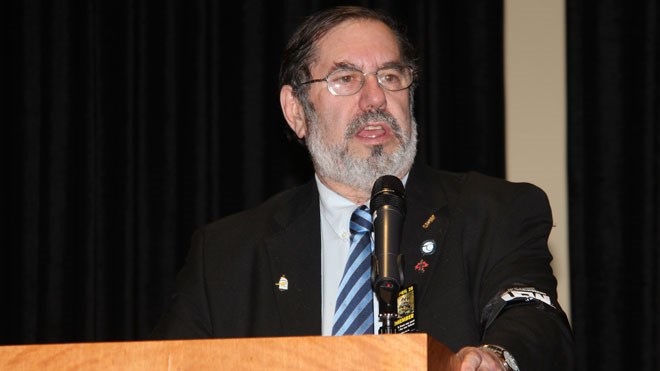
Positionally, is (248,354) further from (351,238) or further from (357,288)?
(351,238)

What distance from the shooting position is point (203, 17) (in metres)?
4.98

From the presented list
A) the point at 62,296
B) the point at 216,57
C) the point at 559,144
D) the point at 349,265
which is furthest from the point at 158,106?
the point at 349,265

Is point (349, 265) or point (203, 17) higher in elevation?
point (203, 17)

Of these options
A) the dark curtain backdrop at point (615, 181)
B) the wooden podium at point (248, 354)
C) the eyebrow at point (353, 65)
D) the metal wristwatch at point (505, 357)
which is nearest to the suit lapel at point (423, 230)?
the eyebrow at point (353, 65)

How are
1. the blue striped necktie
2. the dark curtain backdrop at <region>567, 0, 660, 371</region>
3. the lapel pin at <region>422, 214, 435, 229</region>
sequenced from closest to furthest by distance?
the blue striped necktie < the lapel pin at <region>422, 214, 435, 229</region> < the dark curtain backdrop at <region>567, 0, 660, 371</region>

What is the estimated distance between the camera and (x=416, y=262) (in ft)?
9.68

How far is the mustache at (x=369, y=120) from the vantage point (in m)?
3.21

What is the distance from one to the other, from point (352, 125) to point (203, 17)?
194 cm

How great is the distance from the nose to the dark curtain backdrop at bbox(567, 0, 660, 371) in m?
1.64

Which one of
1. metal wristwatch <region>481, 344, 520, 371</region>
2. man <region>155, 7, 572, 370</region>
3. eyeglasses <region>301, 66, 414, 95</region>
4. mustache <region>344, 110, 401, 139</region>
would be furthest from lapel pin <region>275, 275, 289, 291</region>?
metal wristwatch <region>481, 344, 520, 371</region>

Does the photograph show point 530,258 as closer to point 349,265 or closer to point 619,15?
point 349,265

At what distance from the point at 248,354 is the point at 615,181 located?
3.11 metres

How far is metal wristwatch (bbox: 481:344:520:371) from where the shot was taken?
215cm

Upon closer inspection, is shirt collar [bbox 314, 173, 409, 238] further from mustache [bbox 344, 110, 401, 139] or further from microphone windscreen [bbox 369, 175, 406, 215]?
microphone windscreen [bbox 369, 175, 406, 215]
